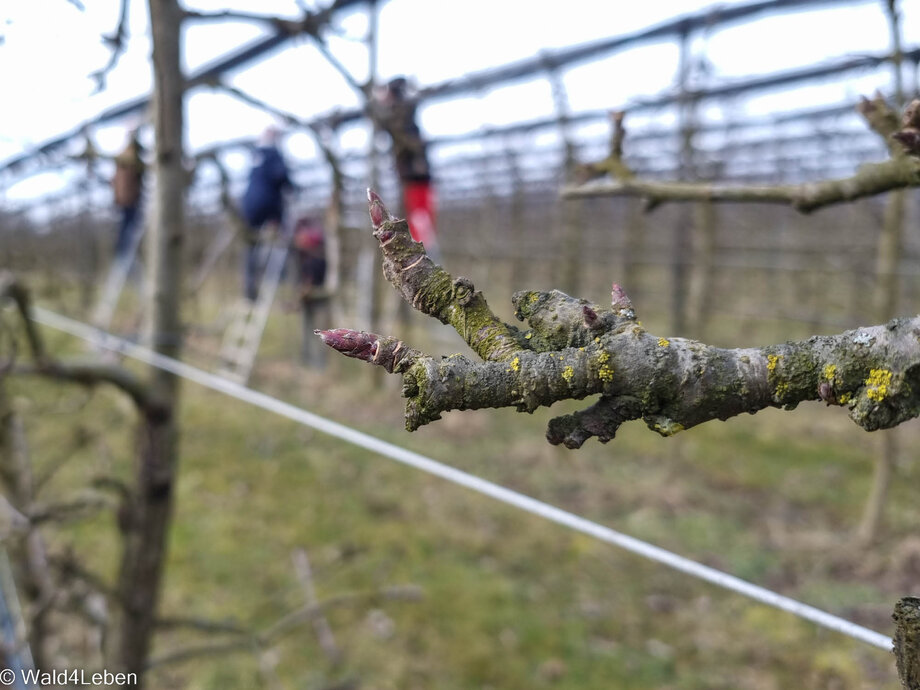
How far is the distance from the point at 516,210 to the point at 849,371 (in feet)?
27.3

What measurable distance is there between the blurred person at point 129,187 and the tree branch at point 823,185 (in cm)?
123

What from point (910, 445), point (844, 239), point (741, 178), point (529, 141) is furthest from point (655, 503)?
point (844, 239)

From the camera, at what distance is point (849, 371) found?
0.56 metres

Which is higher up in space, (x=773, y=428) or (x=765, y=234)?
(x=765, y=234)

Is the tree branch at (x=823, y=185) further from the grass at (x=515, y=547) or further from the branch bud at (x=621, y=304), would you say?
the grass at (x=515, y=547)

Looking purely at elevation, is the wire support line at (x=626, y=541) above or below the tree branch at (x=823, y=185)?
below

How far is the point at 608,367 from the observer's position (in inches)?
22.2

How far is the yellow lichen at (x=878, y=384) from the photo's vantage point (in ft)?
1.79

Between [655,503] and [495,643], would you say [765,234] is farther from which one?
[495,643]

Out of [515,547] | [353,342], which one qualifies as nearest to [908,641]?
[353,342]

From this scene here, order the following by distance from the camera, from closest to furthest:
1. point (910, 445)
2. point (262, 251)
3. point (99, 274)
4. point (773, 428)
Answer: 1. point (910, 445)
2. point (773, 428)
3. point (262, 251)
4. point (99, 274)

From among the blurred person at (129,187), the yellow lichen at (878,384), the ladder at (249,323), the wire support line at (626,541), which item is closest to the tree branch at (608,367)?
the yellow lichen at (878,384)

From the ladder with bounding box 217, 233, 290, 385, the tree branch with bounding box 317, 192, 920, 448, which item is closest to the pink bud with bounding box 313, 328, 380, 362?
the tree branch with bounding box 317, 192, 920, 448

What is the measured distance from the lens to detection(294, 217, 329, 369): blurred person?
3635 mm
